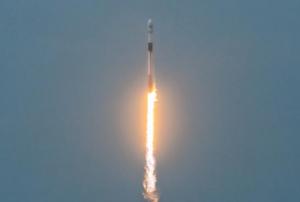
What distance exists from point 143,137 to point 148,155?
1.67 feet

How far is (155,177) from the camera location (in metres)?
20.8

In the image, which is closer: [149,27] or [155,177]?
[149,27]

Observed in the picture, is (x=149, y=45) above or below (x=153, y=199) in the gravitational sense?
above

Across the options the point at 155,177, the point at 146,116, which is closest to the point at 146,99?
the point at 146,116

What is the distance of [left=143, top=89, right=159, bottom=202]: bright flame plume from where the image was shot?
809 inches

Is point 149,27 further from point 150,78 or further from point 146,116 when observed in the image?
point 146,116

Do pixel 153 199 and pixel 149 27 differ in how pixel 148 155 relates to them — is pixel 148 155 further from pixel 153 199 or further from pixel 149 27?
pixel 149 27

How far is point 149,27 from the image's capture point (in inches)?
748

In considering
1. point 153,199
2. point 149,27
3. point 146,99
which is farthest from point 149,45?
point 153,199

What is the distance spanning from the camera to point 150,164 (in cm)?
2080

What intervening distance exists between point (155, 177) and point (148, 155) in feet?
1.76

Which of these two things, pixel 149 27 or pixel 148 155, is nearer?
pixel 149 27

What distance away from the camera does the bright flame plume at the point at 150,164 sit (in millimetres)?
20547

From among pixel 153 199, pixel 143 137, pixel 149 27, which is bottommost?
pixel 153 199
